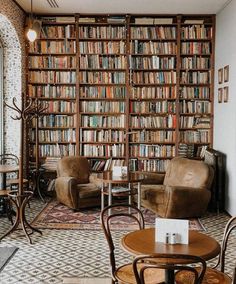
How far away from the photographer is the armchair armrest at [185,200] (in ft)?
20.4

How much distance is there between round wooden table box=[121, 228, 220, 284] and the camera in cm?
290

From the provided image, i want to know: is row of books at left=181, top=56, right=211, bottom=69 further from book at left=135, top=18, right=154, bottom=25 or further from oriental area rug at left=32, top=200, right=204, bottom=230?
oriental area rug at left=32, top=200, right=204, bottom=230

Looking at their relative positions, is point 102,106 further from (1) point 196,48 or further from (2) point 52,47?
(1) point 196,48

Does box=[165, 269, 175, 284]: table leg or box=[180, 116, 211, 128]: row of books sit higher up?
box=[180, 116, 211, 128]: row of books

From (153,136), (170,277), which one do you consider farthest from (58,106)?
(170,277)

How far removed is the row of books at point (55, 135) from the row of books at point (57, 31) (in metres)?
1.72

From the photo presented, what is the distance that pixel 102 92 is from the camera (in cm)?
813

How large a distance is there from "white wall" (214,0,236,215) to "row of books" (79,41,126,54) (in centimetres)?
170

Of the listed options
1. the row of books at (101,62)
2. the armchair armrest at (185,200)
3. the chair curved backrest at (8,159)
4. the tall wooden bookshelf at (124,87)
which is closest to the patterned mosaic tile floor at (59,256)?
the armchair armrest at (185,200)

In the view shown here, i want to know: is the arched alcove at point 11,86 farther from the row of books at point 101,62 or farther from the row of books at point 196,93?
the row of books at point 196,93

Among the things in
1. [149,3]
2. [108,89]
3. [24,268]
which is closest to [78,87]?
[108,89]

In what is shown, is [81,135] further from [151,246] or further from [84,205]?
[151,246]

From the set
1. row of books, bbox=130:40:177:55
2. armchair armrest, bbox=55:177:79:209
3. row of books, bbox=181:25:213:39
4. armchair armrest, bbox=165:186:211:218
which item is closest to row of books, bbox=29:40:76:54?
row of books, bbox=130:40:177:55

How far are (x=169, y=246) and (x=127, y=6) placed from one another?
542 cm
